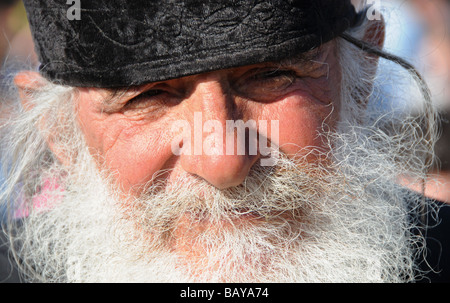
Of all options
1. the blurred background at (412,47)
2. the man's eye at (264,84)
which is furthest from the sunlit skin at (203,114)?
the blurred background at (412,47)

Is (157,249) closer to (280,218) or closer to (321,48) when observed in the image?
(280,218)

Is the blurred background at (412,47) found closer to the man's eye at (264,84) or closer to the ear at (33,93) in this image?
the ear at (33,93)

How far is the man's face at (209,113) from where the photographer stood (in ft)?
4.76

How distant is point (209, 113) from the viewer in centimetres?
145

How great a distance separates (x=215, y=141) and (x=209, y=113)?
0.32ft

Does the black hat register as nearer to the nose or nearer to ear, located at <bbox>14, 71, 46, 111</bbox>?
the nose

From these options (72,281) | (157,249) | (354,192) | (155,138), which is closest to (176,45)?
(155,138)

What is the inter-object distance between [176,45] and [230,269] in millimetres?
768

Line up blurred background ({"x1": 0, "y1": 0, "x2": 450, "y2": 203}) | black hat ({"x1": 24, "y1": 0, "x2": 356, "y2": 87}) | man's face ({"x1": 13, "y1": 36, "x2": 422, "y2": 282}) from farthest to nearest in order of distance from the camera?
blurred background ({"x1": 0, "y1": 0, "x2": 450, "y2": 203}) → man's face ({"x1": 13, "y1": 36, "x2": 422, "y2": 282}) → black hat ({"x1": 24, "y1": 0, "x2": 356, "y2": 87})

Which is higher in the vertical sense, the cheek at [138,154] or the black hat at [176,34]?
the black hat at [176,34]

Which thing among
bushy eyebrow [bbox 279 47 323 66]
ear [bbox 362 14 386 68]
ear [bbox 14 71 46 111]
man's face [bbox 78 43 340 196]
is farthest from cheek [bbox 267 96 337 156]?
ear [bbox 14 71 46 111]

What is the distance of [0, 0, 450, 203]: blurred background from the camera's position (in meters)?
2.21

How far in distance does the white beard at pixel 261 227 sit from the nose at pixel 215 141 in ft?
0.27

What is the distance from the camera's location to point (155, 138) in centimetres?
156
